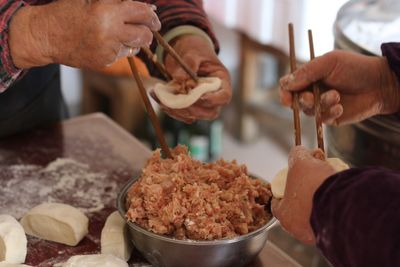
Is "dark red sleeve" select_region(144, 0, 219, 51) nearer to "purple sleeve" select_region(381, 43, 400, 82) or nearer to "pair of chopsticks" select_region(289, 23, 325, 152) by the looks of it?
"pair of chopsticks" select_region(289, 23, 325, 152)

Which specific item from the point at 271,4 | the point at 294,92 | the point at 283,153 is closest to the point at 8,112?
the point at 294,92

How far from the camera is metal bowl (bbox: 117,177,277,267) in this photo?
1157mm

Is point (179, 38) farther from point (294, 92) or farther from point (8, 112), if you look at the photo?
point (8, 112)

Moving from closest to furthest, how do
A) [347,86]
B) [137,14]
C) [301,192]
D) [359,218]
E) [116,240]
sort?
[359,218] → [301,192] → [137,14] → [116,240] → [347,86]

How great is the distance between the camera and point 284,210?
1.12 metres

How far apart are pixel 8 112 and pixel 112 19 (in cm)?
74

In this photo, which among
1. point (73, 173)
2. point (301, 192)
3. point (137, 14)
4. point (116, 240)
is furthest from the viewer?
point (73, 173)

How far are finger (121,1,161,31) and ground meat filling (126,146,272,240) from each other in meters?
0.32

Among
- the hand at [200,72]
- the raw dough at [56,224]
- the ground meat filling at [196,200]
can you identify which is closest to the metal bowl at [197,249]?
the ground meat filling at [196,200]

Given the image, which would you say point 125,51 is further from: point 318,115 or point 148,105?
point 318,115

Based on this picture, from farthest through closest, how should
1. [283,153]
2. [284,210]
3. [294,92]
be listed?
[283,153] < [294,92] < [284,210]

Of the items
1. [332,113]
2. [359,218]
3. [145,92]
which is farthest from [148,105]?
[359,218]

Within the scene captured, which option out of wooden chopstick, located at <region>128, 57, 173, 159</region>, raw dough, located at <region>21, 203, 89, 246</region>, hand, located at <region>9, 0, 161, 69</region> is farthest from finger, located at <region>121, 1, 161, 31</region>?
raw dough, located at <region>21, 203, 89, 246</region>

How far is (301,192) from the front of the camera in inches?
42.6
